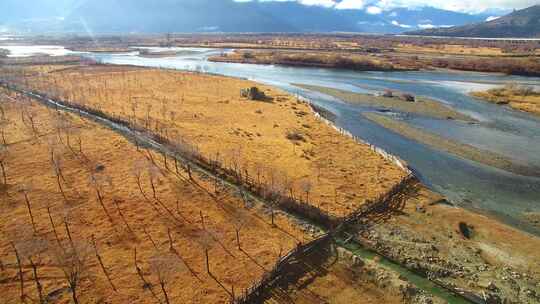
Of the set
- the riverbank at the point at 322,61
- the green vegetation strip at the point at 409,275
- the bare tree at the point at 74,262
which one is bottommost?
the green vegetation strip at the point at 409,275

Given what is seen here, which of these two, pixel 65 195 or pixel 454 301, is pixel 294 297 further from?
pixel 65 195

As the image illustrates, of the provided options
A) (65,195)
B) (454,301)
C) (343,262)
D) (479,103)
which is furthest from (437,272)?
(479,103)

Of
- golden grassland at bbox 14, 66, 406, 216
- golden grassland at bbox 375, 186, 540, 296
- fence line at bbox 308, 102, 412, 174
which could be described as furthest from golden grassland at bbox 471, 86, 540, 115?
golden grassland at bbox 375, 186, 540, 296

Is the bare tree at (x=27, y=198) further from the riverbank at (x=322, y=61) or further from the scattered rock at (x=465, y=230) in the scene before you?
the riverbank at (x=322, y=61)

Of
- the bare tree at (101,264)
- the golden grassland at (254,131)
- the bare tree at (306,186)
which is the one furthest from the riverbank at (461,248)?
the bare tree at (101,264)

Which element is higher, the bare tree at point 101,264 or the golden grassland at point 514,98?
the golden grassland at point 514,98

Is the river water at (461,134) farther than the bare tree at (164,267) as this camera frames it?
Yes

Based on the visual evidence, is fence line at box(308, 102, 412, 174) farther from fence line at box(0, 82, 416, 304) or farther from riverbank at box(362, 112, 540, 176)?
riverbank at box(362, 112, 540, 176)

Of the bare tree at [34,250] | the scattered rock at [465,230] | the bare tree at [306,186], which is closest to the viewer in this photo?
the bare tree at [34,250]
